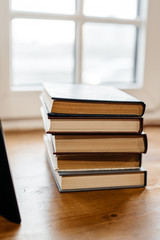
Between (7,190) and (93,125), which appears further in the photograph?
(93,125)

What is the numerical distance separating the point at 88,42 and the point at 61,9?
0.15 meters

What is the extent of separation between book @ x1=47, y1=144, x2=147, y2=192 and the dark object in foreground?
13 cm

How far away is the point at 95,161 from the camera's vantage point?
680mm

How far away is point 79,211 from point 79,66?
0.71 meters

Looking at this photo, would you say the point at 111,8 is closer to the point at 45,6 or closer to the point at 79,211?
the point at 45,6

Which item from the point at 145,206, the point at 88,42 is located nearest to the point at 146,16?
the point at 88,42

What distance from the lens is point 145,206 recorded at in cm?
62

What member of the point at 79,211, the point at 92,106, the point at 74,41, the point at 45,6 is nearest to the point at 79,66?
the point at 74,41

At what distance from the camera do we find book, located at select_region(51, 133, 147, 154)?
65 cm

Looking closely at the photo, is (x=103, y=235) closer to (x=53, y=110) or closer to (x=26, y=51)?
(x=53, y=110)

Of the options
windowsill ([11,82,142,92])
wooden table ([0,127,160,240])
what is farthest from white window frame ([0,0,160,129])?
wooden table ([0,127,160,240])

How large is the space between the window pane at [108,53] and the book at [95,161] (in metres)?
0.62

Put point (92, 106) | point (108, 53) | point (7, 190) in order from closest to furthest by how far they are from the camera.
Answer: point (7, 190), point (92, 106), point (108, 53)

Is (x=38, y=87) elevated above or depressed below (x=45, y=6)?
below
